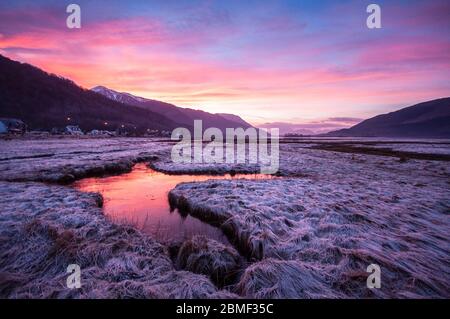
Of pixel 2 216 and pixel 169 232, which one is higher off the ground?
pixel 2 216

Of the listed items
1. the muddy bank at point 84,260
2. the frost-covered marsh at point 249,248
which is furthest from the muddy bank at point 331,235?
the muddy bank at point 84,260

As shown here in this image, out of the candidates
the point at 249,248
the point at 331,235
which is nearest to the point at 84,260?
the point at 249,248

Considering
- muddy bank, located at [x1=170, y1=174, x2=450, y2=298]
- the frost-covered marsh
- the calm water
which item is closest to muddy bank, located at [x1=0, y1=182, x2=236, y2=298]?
the frost-covered marsh

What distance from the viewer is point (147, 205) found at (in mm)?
12625

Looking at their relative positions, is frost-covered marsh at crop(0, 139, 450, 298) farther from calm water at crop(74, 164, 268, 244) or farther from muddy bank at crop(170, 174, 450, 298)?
calm water at crop(74, 164, 268, 244)

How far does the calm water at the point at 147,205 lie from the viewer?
906cm

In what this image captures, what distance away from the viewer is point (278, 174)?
21609 millimetres

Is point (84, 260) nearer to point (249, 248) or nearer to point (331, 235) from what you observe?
point (249, 248)

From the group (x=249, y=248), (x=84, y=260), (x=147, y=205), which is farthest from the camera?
(x=147, y=205)

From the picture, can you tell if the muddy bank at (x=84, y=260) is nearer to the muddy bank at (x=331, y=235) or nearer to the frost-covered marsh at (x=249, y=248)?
the frost-covered marsh at (x=249, y=248)
